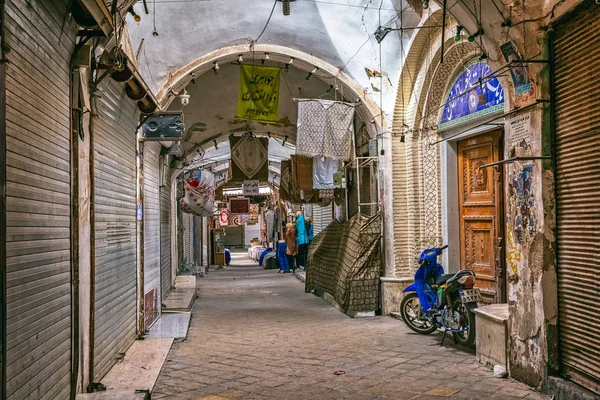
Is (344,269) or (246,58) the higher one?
(246,58)

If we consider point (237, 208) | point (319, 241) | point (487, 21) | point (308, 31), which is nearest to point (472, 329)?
point (487, 21)

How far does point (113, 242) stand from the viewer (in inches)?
254

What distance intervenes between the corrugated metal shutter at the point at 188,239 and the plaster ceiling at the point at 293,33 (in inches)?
423

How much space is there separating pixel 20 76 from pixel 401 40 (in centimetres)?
735

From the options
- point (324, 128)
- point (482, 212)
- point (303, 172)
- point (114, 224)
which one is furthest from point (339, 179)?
point (114, 224)

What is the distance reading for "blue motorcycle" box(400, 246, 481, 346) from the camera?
22.9 feet

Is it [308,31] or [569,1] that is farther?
[308,31]

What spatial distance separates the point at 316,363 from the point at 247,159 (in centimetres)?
875

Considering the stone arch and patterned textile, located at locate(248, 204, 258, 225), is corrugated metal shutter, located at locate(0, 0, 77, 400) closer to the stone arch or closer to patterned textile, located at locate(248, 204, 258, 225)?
the stone arch

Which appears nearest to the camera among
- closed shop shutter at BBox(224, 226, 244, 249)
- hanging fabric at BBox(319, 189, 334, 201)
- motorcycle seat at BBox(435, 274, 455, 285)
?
motorcycle seat at BBox(435, 274, 455, 285)

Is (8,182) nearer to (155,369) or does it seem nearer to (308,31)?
(155,369)

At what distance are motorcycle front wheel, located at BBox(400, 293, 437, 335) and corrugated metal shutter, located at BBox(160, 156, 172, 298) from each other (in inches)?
208

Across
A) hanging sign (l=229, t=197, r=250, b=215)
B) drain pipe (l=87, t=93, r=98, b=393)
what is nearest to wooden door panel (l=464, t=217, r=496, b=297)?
drain pipe (l=87, t=93, r=98, b=393)

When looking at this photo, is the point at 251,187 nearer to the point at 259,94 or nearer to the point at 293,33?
the point at 259,94
